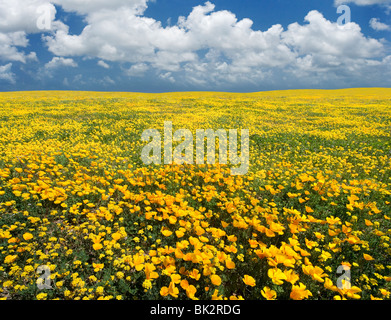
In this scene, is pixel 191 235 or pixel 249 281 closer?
pixel 249 281

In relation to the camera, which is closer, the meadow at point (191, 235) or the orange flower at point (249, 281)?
the orange flower at point (249, 281)

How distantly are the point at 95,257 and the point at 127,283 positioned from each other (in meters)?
0.82

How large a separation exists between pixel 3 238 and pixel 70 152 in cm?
441

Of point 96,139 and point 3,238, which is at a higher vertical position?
point 96,139

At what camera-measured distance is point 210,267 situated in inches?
112

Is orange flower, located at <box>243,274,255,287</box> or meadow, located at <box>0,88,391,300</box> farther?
meadow, located at <box>0,88,391,300</box>

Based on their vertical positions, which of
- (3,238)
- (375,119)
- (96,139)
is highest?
(375,119)

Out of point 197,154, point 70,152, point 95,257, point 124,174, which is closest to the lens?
point 95,257

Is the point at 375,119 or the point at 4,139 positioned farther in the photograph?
the point at 375,119

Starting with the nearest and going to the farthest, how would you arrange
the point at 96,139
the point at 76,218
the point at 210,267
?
the point at 210,267, the point at 76,218, the point at 96,139
